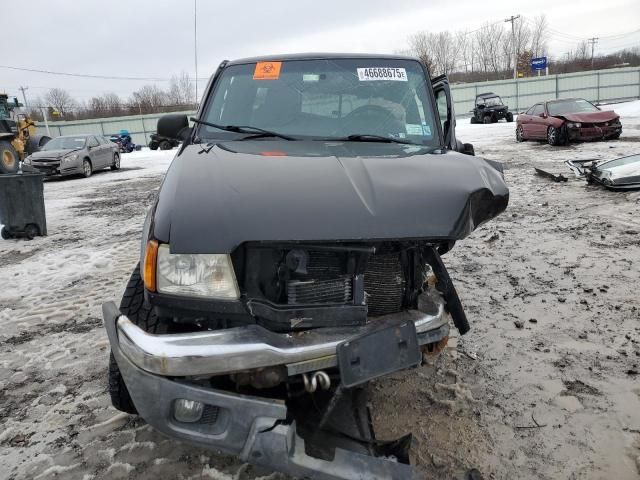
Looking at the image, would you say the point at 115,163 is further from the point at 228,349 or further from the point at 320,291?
the point at 228,349

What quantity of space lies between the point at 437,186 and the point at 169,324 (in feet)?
3.99

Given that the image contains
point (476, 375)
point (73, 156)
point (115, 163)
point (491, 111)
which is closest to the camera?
point (476, 375)

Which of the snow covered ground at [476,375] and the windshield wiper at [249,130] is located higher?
the windshield wiper at [249,130]

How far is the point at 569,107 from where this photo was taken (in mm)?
13688

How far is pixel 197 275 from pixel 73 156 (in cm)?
1452

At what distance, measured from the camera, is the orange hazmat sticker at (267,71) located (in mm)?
3269

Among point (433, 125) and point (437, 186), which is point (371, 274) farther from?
point (433, 125)

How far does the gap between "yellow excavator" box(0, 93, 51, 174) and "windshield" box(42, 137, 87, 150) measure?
37.3 inches

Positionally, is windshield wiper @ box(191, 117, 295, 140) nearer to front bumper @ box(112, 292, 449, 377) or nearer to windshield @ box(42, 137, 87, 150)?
front bumper @ box(112, 292, 449, 377)

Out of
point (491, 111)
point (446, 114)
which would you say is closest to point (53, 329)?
point (446, 114)

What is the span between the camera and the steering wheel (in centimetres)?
305

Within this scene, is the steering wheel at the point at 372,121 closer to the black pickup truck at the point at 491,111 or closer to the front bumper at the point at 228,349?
the front bumper at the point at 228,349

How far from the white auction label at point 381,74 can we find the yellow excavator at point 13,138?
11.7 meters

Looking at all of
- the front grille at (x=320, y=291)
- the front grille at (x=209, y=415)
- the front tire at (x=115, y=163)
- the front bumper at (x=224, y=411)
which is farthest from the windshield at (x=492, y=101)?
the front grille at (x=209, y=415)
